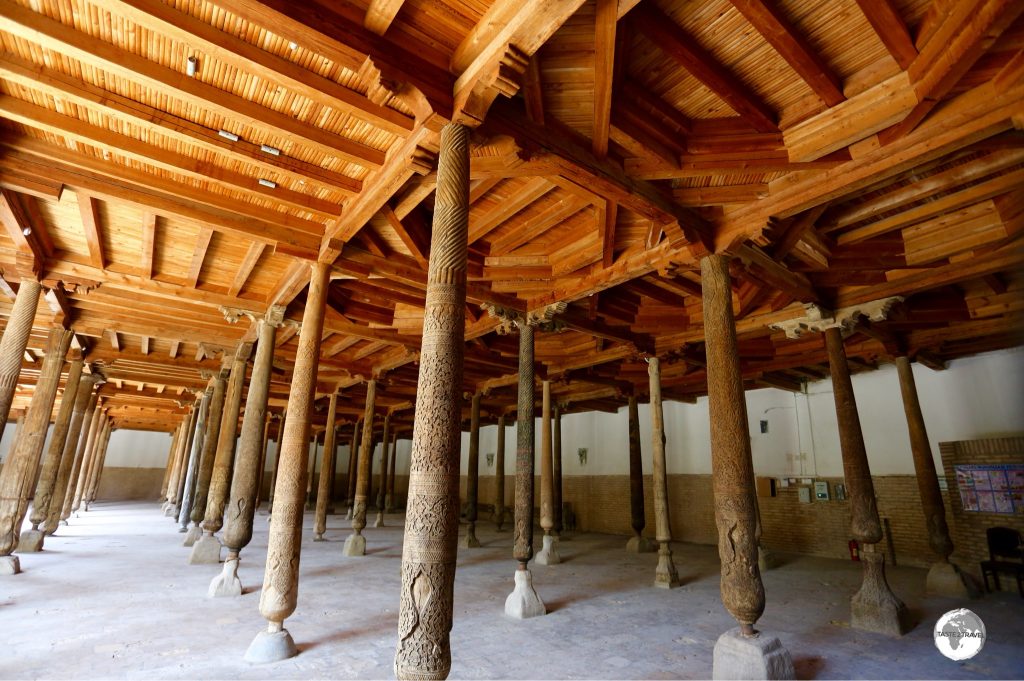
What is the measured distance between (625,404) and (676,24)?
16.4 meters

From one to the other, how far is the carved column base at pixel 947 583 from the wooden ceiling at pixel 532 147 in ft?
14.0

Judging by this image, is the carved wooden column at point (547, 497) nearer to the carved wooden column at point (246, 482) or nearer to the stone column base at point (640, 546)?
the stone column base at point (640, 546)

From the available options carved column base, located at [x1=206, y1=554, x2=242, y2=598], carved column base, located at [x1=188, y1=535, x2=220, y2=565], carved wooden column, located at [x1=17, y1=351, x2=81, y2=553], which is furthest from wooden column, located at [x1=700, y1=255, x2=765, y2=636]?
carved wooden column, located at [x1=17, y1=351, x2=81, y2=553]

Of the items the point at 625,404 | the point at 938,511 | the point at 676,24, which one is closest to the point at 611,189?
the point at 676,24

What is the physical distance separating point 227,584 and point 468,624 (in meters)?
3.85

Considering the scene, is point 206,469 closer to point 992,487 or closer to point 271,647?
point 271,647

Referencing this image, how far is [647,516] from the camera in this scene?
58.5ft

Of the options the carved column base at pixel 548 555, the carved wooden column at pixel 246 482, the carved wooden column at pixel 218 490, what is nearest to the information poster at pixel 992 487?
the carved column base at pixel 548 555

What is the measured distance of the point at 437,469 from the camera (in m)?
3.48

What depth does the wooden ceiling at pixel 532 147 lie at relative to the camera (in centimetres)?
399

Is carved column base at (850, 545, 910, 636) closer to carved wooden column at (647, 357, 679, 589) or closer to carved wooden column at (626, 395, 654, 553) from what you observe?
carved wooden column at (647, 357, 679, 589)

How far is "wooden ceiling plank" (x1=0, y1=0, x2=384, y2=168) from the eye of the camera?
152 inches

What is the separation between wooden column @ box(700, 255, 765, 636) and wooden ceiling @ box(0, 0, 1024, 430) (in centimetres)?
77

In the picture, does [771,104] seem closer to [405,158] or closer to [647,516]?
[405,158]
